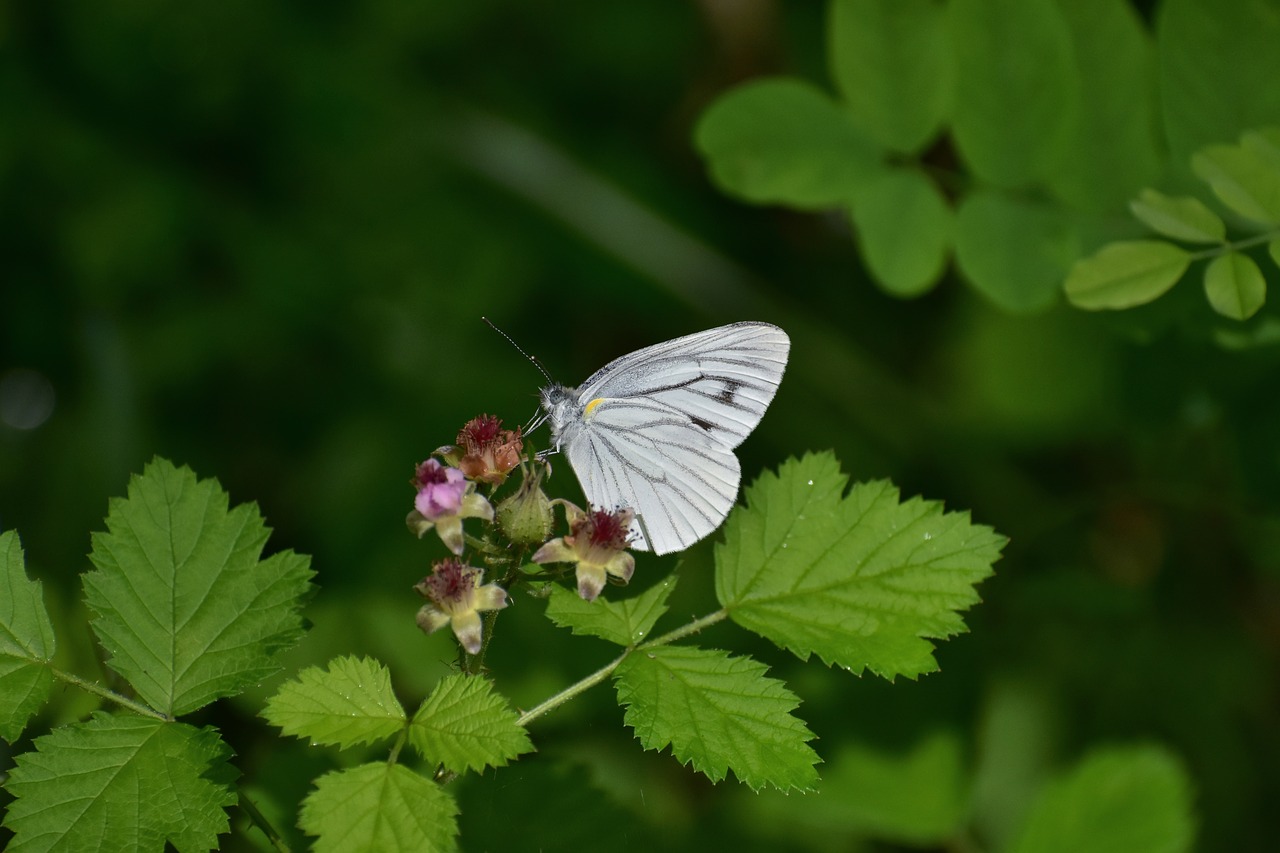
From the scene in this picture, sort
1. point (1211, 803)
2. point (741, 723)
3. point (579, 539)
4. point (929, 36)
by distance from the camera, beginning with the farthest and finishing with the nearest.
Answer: point (1211, 803)
point (929, 36)
point (579, 539)
point (741, 723)

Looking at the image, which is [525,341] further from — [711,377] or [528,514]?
[528,514]

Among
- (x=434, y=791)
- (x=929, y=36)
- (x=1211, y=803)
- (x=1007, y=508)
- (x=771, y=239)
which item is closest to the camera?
(x=434, y=791)

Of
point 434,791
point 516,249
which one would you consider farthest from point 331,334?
point 434,791

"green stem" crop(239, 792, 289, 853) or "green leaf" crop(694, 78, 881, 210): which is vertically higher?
"green leaf" crop(694, 78, 881, 210)

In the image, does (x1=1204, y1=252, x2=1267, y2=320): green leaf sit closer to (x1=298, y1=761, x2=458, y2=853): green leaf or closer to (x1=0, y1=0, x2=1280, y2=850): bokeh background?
(x1=0, y1=0, x2=1280, y2=850): bokeh background

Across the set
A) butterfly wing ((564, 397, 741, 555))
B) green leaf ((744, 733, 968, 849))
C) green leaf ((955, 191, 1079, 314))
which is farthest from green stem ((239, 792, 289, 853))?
green leaf ((955, 191, 1079, 314))

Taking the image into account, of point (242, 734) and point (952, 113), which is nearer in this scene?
point (952, 113)

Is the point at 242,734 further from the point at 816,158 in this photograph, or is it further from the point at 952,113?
the point at 952,113

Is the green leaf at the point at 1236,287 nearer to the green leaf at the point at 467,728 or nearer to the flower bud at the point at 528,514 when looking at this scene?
the flower bud at the point at 528,514

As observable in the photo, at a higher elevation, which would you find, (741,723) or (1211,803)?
(741,723)
